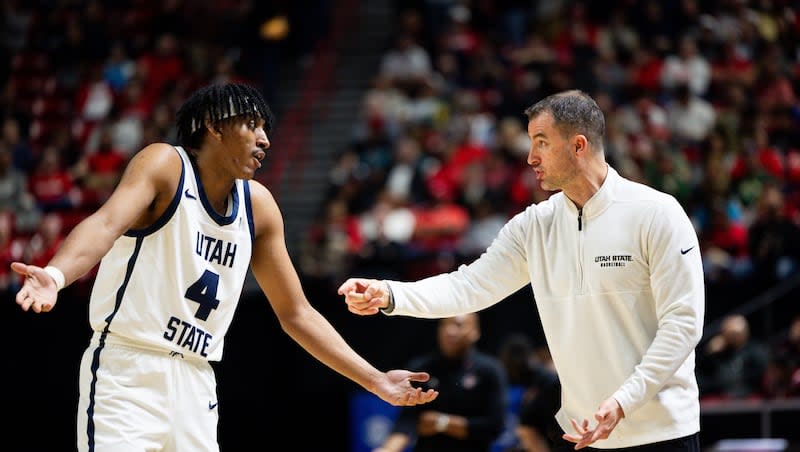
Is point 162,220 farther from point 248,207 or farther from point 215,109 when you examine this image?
point 215,109

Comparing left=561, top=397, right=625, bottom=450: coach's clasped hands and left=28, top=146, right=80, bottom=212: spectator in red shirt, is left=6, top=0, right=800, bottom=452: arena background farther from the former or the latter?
left=561, top=397, right=625, bottom=450: coach's clasped hands

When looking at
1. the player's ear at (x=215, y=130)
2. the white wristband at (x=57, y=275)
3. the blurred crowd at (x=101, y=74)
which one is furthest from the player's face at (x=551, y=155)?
the blurred crowd at (x=101, y=74)

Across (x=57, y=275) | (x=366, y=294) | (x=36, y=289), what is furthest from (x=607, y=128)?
(x=36, y=289)

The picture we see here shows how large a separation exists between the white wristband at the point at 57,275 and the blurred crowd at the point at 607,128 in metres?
6.70

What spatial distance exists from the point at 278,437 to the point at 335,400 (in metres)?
0.62

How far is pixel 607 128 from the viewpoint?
13.3 m

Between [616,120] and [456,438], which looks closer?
[456,438]

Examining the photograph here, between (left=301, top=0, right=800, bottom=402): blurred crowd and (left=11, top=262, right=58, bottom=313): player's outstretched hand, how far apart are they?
6815 millimetres

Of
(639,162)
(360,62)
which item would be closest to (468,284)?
(639,162)

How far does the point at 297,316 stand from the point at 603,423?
5.20 ft

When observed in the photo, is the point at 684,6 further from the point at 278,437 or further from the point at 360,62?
the point at 278,437

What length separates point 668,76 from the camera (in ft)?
46.6

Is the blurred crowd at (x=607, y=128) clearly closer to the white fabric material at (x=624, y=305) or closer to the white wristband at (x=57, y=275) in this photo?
the white fabric material at (x=624, y=305)

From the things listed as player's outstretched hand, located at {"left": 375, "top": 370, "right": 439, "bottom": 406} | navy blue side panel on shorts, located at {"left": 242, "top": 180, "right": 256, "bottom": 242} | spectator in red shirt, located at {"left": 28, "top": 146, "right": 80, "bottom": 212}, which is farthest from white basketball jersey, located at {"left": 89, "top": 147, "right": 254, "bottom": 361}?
spectator in red shirt, located at {"left": 28, "top": 146, "right": 80, "bottom": 212}
